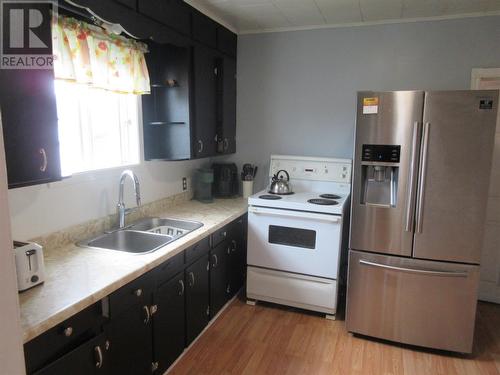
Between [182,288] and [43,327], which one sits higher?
[43,327]

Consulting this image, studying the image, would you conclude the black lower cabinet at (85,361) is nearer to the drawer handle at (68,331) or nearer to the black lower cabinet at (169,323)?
the drawer handle at (68,331)

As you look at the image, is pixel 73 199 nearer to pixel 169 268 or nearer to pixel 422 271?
pixel 169 268

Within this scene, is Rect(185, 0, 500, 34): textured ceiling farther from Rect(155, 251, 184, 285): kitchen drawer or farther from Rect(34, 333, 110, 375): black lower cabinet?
Rect(34, 333, 110, 375): black lower cabinet

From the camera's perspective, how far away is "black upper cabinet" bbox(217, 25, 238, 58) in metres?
3.09

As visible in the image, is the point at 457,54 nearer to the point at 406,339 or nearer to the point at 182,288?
the point at 406,339

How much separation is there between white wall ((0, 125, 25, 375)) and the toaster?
538 millimetres

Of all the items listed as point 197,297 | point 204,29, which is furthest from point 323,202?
point 204,29

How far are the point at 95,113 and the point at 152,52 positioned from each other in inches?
26.1

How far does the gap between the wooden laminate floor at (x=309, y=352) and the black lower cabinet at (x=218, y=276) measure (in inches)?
5.7

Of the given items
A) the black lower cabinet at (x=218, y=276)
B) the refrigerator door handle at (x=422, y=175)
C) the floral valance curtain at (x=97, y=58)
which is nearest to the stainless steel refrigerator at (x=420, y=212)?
the refrigerator door handle at (x=422, y=175)

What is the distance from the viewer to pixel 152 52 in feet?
8.61

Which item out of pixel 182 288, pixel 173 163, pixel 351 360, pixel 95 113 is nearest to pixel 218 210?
pixel 173 163

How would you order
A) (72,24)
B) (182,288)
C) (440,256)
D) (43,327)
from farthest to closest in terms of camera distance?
(440,256)
(182,288)
(72,24)
(43,327)

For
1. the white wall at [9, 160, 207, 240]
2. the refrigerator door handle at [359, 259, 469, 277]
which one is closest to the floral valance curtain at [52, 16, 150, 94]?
the white wall at [9, 160, 207, 240]
